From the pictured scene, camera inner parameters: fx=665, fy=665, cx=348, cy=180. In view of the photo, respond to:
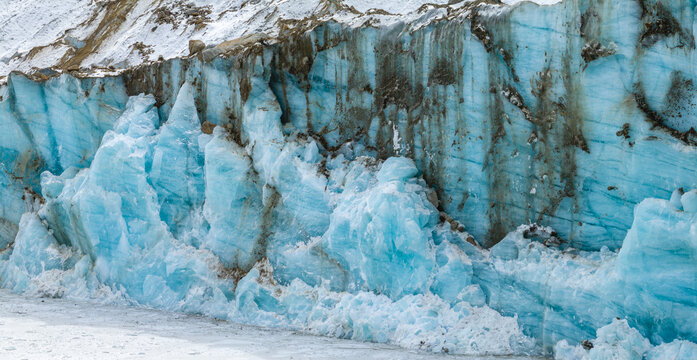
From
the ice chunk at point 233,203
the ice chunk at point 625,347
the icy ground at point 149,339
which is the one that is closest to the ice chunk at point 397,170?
the icy ground at point 149,339

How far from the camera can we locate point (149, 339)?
440 inches

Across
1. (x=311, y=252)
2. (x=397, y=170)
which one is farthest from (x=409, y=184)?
(x=311, y=252)

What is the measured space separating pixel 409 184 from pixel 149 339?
5231 millimetres

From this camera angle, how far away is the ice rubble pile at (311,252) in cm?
927

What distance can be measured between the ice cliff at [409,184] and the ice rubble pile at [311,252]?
37 millimetres

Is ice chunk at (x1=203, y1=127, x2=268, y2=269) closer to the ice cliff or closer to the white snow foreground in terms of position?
the ice cliff

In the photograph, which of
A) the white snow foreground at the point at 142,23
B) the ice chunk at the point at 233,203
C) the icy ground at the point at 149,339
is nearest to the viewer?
the icy ground at the point at 149,339

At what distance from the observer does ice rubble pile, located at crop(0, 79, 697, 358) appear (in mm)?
9273

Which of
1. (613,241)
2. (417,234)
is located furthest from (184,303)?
(613,241)

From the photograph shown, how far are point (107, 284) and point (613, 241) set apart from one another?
1149cm

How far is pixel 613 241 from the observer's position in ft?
32.9

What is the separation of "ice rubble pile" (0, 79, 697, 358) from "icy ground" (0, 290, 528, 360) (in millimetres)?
687

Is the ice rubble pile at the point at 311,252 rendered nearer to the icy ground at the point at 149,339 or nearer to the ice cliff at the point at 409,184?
the ice cliff at the point at 409,184

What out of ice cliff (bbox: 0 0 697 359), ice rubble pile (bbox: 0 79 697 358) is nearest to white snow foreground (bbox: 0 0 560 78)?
ice cliff (bbox: 0 0 697 359)
